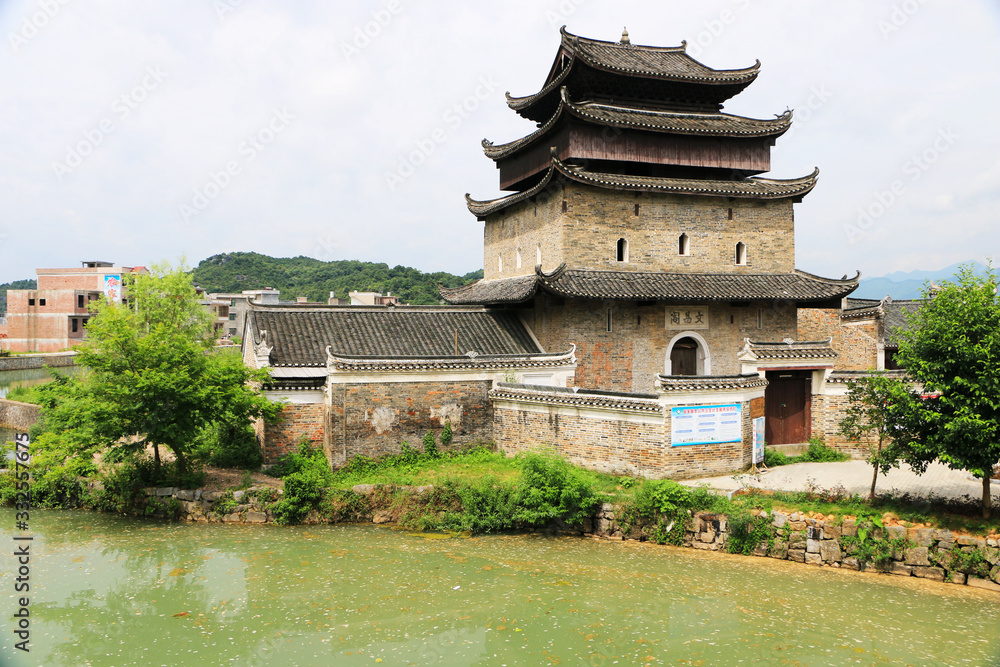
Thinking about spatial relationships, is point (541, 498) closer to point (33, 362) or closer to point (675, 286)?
point (675, 286)

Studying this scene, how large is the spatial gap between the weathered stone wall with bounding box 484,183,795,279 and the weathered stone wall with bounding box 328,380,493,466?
541cm

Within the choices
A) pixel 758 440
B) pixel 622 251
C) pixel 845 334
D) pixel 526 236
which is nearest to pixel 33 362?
pixel 526 236

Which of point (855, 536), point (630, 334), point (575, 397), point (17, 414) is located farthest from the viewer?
point (17, 414)

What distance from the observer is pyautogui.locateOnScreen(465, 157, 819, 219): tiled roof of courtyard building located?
19.5m

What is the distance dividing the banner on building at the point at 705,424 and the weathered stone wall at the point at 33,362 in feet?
144

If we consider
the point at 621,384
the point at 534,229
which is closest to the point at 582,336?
the point at 621,384

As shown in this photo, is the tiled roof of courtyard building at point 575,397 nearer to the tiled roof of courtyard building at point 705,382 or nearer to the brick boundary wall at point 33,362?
the tiled roof of courtyard building at point 705,382

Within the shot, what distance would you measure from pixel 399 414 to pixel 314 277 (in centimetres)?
7160

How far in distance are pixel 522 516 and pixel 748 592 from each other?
180 inches

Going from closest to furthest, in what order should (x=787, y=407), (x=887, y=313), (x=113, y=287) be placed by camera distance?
(x=787, y=407) < (x=887, y=313) < (x=113, y=287)

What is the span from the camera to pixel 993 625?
981 cm

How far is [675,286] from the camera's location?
19797mm

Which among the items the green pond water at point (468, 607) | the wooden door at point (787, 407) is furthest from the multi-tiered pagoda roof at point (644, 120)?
the green pond water at point (468, 607)

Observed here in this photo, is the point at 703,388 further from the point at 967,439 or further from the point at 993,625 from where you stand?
the point at 993,625
